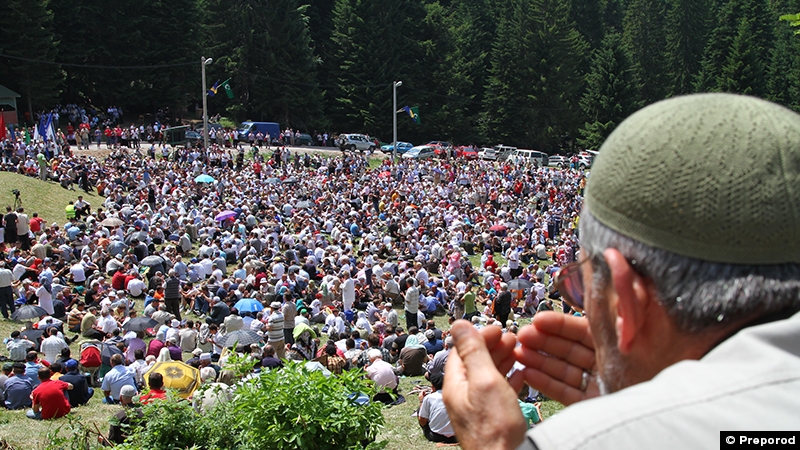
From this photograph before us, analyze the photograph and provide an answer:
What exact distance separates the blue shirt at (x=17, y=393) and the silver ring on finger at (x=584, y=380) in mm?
10975

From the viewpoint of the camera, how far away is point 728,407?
0.95m

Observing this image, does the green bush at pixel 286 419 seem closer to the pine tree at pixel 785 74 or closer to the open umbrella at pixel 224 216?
the open umbrella at pixel 224 216

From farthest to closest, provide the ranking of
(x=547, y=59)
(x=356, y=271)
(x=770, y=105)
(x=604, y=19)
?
(x=604, y=19), (x=547, y=59), (x=356, y=271), (x=770, y=105)

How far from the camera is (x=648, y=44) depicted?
64.9 meters

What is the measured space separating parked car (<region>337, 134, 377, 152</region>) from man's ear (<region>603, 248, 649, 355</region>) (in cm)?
4994

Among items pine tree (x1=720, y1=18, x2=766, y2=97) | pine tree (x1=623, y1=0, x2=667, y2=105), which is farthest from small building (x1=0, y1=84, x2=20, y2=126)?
pine tree (x1=720, y1=18, x2=766, y2=97)

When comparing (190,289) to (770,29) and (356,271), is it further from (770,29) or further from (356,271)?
(770,29)

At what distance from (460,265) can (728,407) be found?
A: 19468 millimetres

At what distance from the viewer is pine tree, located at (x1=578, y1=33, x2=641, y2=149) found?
5522cm

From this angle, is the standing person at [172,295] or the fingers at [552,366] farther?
the standing person at [172,295]

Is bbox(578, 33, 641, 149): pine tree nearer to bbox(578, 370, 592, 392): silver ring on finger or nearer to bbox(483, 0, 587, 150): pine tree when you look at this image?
bbox(483, 0, 587, 150): pine tree

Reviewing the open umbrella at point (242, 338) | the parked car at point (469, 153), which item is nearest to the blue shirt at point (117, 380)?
the open umbrella at point (242, 338)

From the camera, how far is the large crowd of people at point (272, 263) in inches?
491


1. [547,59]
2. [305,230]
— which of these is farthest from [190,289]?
[547,59]
